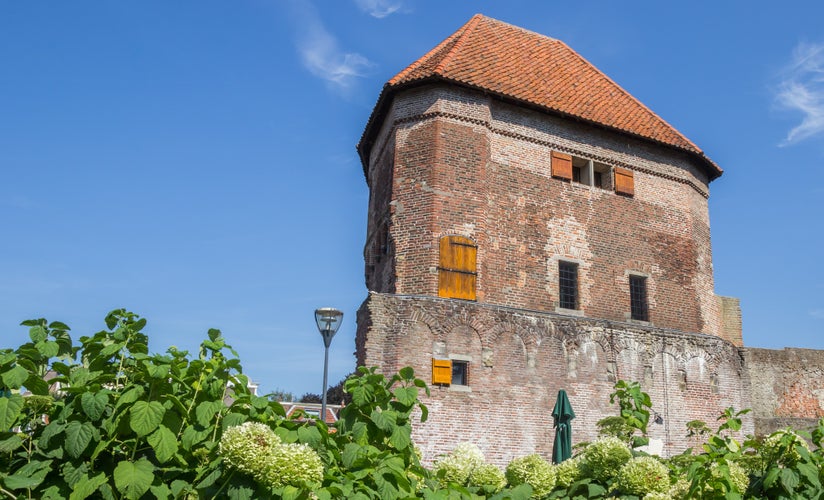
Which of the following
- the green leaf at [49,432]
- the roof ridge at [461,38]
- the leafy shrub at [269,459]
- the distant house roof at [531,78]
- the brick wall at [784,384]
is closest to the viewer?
the leafy shrub at [269,459]

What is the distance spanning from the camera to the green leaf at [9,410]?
3.98m

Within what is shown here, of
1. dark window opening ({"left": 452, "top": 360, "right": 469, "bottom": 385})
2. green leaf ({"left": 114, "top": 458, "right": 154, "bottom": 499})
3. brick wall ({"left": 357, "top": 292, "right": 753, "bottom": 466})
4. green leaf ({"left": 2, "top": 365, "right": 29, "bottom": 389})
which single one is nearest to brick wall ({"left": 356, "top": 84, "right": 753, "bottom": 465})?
brick wall ({"left": 357, "top": 292, "right": 753, "bottom": 466})

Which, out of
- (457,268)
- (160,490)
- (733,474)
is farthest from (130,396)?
(457,268)

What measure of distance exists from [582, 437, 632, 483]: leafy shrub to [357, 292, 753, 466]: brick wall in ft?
34.2

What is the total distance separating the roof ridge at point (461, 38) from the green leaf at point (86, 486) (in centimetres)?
1497

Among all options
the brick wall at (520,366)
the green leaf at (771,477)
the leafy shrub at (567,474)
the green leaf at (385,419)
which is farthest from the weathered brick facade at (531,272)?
the green leaf at (385,419)

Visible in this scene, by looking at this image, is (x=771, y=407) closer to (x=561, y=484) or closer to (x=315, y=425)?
(x=561, y=484)

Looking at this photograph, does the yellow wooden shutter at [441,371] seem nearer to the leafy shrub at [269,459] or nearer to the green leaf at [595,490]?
the green leaf at [595,490]

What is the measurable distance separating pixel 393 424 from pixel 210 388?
1.17m

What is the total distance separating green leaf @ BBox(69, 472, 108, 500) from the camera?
149 inches

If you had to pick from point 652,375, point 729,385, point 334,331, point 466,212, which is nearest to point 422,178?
point 466,212

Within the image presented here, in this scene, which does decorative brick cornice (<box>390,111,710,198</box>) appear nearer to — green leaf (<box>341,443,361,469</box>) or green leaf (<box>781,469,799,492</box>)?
green leaf (<box>781,469,799,492</box>)

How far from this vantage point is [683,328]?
1969 centimetres

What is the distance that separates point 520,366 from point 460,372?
5.13ft
